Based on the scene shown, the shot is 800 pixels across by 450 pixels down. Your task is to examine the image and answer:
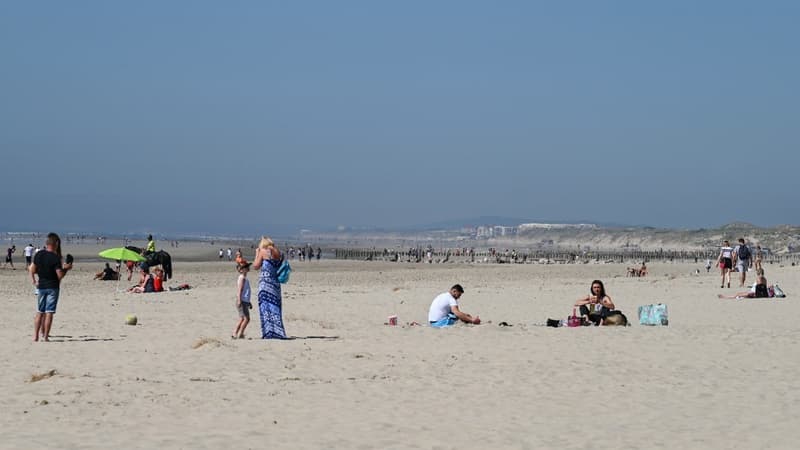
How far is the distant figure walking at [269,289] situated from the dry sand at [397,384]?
0.35 metres

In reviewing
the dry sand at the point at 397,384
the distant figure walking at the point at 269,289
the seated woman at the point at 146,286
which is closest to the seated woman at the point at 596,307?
the dry sand at the point at 397,384

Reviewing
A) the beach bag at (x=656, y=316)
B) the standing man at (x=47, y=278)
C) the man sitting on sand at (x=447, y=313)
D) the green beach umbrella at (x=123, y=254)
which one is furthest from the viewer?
the green beach umbrella at (x=123, y=254)

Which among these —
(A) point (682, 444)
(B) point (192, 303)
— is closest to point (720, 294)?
(B) point (192, 303)

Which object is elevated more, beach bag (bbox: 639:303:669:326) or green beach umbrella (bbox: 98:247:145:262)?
green beach umbrella (bbox: 98:247:145:262)

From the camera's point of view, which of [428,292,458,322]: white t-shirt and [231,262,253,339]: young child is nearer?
[231,262,253,339]: young child

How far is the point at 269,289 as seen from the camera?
1412 cm

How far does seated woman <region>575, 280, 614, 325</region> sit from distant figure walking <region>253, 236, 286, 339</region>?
5.39m

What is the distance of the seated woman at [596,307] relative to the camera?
1631cm

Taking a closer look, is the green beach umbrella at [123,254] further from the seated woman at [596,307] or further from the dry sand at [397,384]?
the seated woman at [596,307]

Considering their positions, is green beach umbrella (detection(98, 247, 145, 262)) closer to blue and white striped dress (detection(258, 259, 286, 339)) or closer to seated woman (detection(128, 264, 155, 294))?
seated woman (detection(128, 264, 155, 294))

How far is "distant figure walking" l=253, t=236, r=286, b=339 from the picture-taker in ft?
45.8

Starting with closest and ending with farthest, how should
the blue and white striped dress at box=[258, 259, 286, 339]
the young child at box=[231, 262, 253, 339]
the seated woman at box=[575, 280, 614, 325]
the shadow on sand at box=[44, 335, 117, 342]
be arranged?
the blue and white striped dress at box=[258, 259, 286, 339], the shadow on sand at box=[44, 335, 117, 342], the young child at box=[231, 262, 253, 339], the seated woman at box=[575, 280, 614, 325]

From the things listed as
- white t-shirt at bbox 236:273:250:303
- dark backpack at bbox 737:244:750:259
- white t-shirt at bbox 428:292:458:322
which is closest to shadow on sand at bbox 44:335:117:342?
white t-shirt at bbox 236:273:250:303

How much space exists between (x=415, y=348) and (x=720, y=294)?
13380mm
